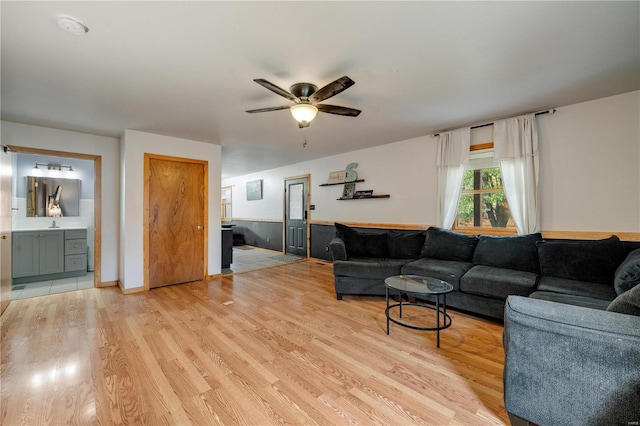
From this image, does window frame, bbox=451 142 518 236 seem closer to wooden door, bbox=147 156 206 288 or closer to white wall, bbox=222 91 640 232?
white wall, bbox=222 91 640 232

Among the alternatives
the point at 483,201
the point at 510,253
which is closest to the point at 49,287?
the point at 510,253

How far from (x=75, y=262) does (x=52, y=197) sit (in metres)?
1.23

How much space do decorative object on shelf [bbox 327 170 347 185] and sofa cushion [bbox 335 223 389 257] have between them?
5.36ft

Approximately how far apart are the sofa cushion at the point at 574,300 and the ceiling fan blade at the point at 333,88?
2284mm

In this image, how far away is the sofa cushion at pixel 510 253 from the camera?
282cm

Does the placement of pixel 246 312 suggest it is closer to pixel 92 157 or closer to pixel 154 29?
pixel 154 29

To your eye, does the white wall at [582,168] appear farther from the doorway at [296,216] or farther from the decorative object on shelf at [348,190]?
the doorway at [296,216]

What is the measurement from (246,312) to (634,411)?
2845 mm

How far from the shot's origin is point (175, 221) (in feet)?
13.5

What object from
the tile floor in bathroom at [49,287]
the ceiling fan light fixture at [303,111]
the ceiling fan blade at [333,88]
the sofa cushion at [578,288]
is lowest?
the tile floor in bathroom at [49,287]

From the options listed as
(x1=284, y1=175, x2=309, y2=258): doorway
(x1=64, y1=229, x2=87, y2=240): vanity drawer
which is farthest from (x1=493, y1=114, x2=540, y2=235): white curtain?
(x1=64, y1=229, x2=87, y2=240): vanity drawer

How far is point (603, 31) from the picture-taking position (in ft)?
5.65

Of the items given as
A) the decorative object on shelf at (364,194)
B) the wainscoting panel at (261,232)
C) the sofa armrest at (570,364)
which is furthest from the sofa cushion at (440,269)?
the wainscoting panel at (261,232)

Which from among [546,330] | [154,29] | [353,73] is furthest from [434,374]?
[154,29]
